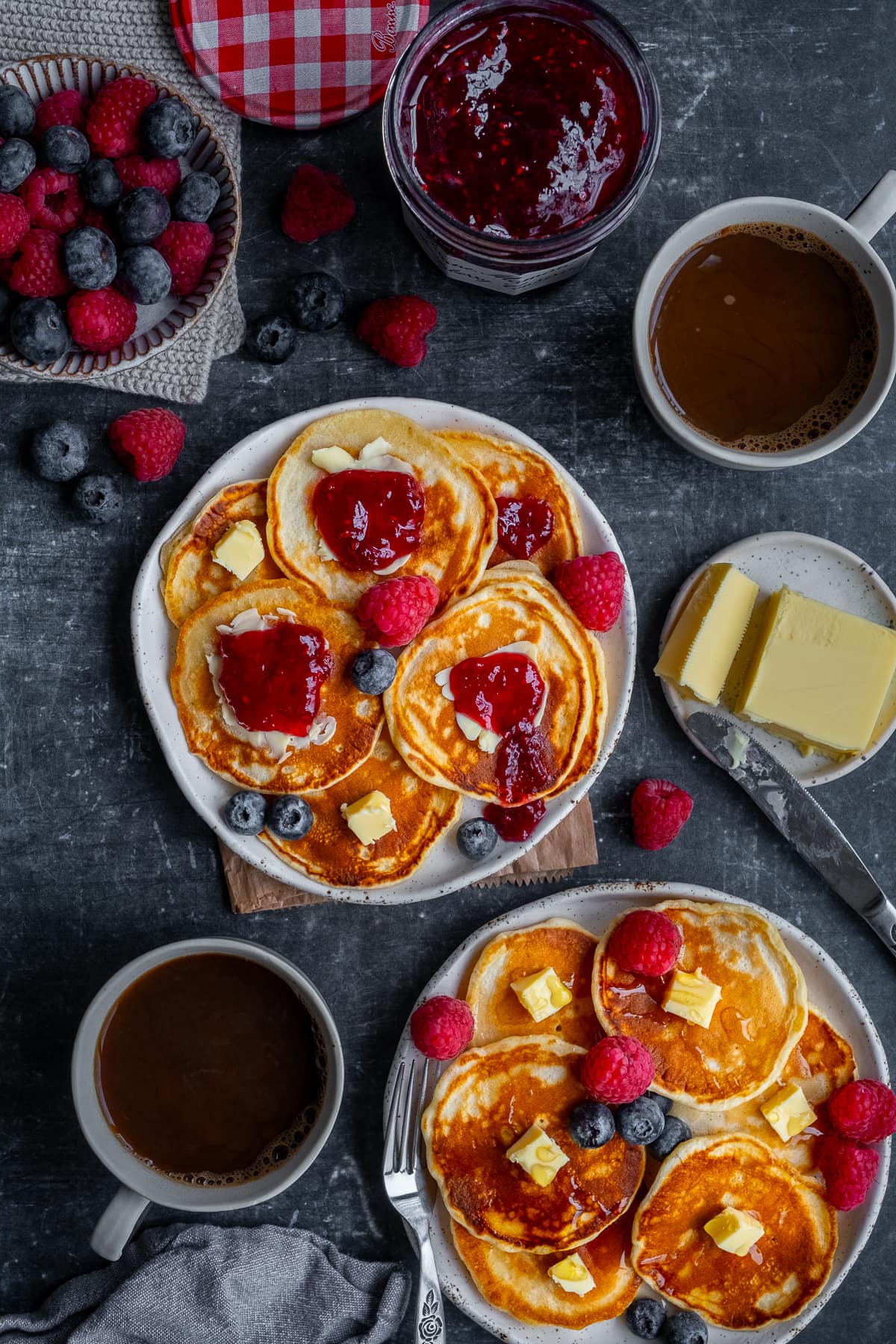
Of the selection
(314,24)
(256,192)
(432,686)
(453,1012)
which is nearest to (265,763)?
(432,686)

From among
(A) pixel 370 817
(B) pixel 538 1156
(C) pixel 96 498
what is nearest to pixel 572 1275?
(B) pixel 538 1156

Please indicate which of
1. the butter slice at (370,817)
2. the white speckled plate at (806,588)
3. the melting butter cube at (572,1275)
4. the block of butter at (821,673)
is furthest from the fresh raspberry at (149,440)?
the melting butter cube at (572,1275)

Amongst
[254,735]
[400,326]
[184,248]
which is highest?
[184,248]

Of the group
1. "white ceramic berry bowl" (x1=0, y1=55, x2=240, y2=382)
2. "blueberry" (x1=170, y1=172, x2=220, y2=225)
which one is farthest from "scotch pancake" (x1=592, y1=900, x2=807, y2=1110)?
"blueberry" (x1=170, y1=172, x2=220, y2=225)

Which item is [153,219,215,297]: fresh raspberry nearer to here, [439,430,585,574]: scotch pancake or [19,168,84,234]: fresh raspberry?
[19,168,84,234]: fresh raspberry

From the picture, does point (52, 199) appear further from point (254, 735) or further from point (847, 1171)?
point (847, 1171)

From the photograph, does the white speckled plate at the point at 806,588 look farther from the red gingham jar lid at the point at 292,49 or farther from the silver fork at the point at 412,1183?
the red gingham jar lid at the point at 292,49
